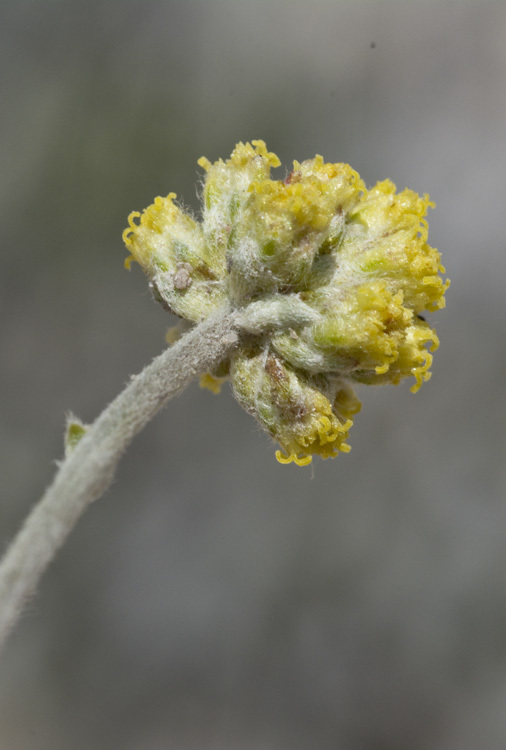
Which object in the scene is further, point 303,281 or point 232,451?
point 232,451

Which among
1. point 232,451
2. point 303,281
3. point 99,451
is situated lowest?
point 99,451

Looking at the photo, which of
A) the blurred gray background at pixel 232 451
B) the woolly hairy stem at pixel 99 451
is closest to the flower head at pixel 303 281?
the woolly hairy stem at pixel 99 451

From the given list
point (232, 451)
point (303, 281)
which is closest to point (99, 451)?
point (303, 281)

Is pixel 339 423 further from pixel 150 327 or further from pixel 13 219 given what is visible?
pixel 13 219

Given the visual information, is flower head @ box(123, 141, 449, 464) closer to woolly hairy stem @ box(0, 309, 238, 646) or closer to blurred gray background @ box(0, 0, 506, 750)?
woolly hairy stem @ box(0, 309, 238, 646)

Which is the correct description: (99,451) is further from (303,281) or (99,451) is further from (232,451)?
(232,451)

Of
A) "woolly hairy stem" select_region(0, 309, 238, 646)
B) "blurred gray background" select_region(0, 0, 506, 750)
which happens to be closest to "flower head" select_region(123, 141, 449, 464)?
"woolly hairy stem" select_region(0, 309, 238, 646)
